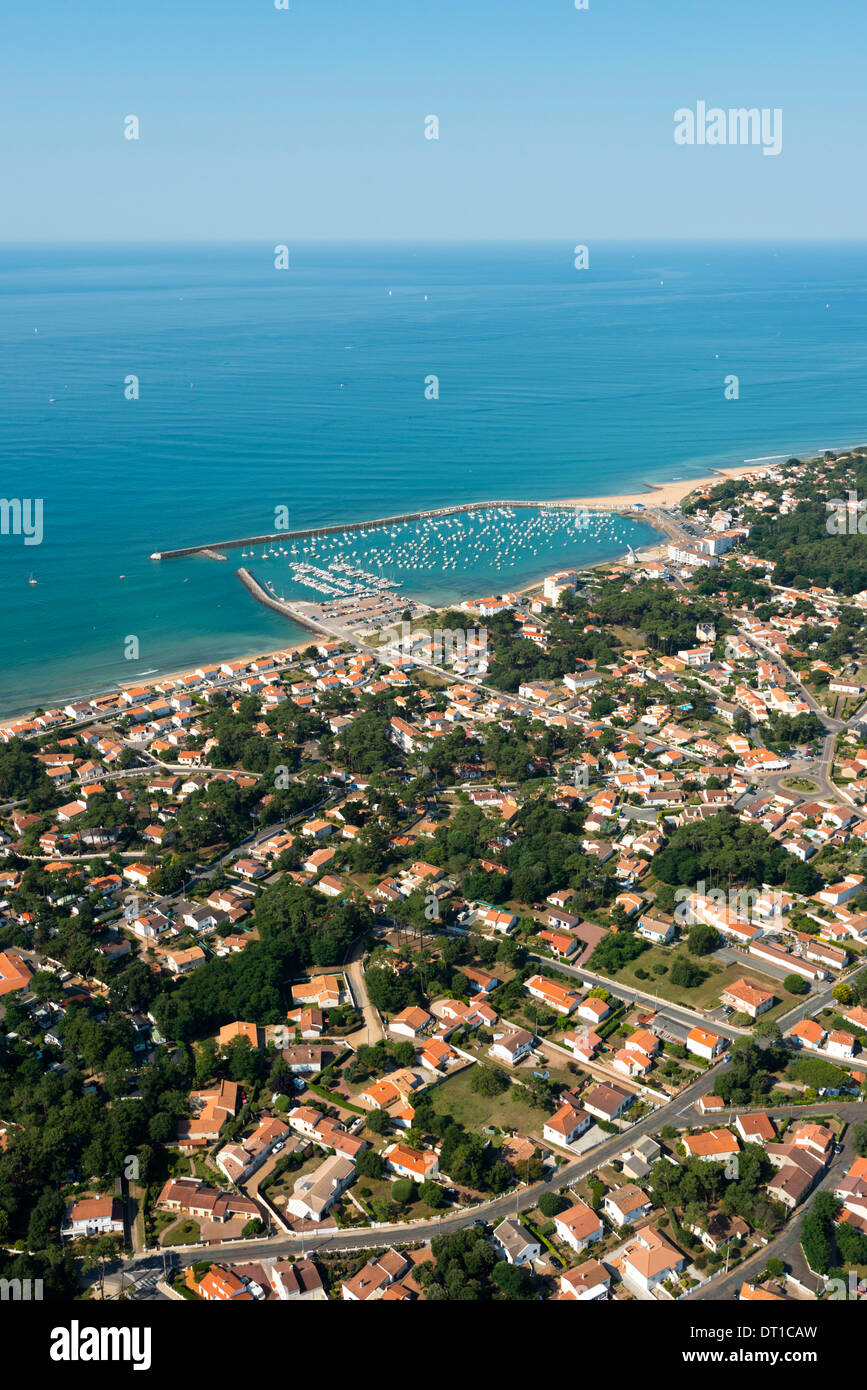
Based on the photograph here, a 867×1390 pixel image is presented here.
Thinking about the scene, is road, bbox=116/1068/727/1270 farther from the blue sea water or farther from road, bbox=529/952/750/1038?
the blue sea water

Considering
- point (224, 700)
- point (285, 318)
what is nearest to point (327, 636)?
point (224, 700)

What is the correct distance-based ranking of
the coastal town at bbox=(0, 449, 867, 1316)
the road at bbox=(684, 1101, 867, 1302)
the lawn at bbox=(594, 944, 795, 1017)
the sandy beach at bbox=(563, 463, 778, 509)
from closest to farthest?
the road at bbox=(684, 1101, 867, 1302) → the coastal town at bbox=(0, 449, 867, 1316) → the lawn at bbox=(594, 944, 795, 1017) → the sandy beach at bbox=(563, 463, 778, 509)

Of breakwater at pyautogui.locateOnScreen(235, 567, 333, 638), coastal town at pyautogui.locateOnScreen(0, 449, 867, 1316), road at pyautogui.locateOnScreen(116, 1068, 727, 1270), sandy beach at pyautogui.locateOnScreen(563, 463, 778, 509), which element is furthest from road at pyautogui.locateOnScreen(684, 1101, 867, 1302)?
sandy beach at pyautogui.locateOnScreen(563, 463, 778, 509)

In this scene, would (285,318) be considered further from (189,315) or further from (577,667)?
(577,667)

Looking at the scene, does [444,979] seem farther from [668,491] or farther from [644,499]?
[668,491]

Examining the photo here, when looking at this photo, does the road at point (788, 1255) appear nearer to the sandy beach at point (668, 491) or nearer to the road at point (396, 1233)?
the road at point (396, 1233)

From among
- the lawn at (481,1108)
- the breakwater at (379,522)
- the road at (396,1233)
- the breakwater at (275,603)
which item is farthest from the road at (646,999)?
the breakwater at (379,522)
